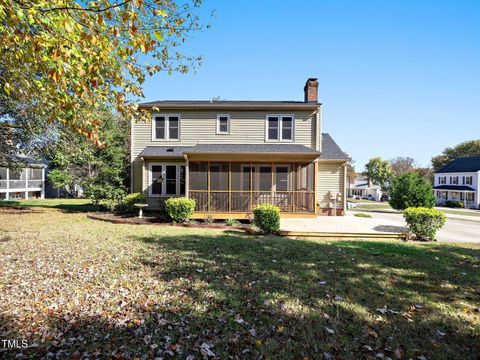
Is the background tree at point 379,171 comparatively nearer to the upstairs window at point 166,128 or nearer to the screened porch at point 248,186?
the screened porch at point 248,186

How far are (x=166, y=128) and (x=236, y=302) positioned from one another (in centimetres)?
1360

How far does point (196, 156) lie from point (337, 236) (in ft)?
25.0

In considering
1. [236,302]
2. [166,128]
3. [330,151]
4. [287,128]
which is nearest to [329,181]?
[330,151]

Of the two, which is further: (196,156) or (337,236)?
(196,156)

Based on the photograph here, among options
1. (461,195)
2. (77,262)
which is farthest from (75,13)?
(461,195)

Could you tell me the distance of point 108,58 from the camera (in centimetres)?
474

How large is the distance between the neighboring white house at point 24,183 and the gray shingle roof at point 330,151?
28.6 meters

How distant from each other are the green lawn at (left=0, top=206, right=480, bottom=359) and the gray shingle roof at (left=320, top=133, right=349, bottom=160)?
9343mm

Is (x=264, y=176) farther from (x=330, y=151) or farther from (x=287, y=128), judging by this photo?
(x=330, y=151)

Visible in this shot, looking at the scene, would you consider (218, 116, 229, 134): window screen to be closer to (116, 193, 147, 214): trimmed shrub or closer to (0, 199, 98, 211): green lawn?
(116, 193, 147, 214): trimmed shrub

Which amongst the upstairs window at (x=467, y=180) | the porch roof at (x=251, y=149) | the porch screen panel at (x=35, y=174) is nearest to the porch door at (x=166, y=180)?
the porch roof at (x=251, y=149)

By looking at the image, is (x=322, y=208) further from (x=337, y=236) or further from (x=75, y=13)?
(x=75, y=13)

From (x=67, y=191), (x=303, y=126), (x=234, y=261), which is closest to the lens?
(x=234, y=261)

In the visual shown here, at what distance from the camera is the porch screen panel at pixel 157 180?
15.1 metres
